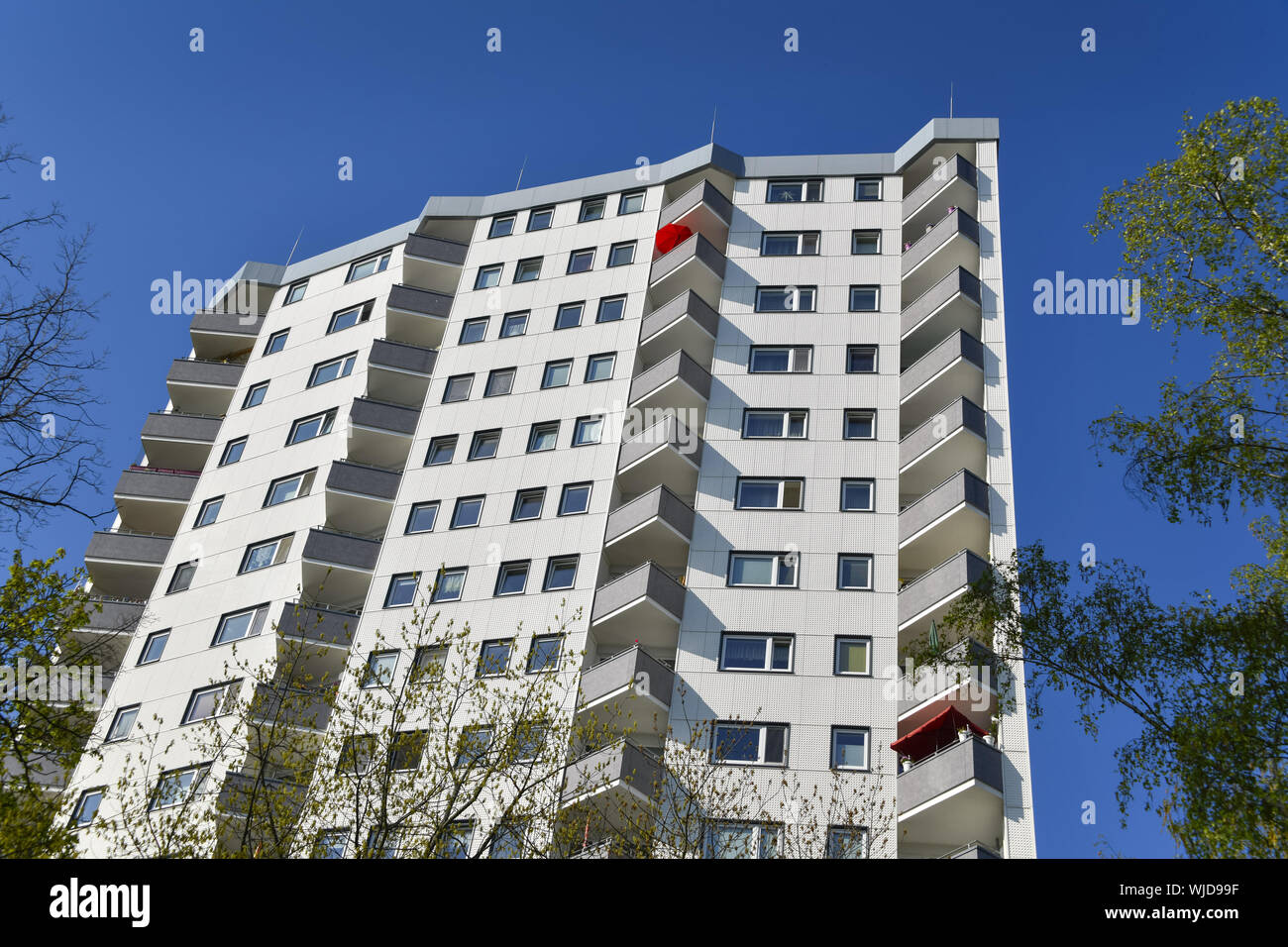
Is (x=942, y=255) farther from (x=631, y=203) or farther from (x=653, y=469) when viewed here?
(x=653, y=469)

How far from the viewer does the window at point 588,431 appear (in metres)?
38.6

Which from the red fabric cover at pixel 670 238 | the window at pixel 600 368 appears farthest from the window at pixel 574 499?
the red fabric cover at pixel 670 238

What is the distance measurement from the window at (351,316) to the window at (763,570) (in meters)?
22.4

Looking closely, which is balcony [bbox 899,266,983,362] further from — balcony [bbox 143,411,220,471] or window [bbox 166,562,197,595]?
balcony [bbox 143,411,220,471]

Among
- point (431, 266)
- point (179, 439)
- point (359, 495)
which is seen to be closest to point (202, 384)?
point (179, 439)

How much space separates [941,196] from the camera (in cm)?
4347

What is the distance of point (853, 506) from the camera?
35.0 metres

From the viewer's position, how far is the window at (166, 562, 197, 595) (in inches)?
1593

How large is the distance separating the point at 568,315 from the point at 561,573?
1287 cm

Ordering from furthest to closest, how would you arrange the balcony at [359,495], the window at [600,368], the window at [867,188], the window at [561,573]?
the window at [867,188]
the window at [600,368]
the balcony at [359,495]
the window at [561,573]

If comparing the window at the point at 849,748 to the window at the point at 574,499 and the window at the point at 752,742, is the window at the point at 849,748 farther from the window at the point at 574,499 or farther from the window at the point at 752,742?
the window at the point at 574,499

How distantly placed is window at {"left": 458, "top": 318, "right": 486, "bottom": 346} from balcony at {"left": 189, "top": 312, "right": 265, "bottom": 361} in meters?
12.4
